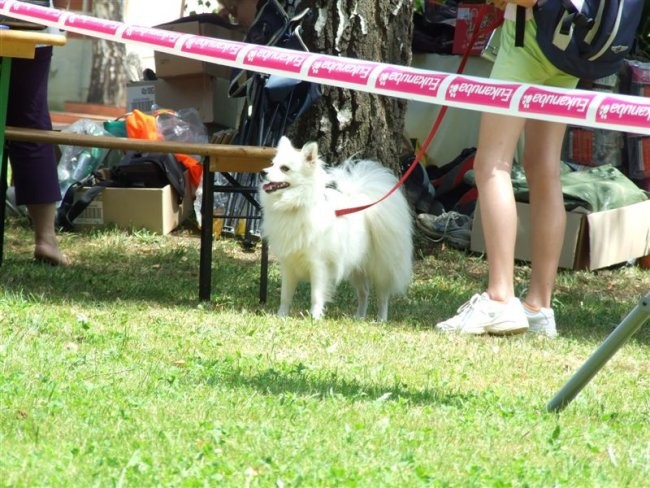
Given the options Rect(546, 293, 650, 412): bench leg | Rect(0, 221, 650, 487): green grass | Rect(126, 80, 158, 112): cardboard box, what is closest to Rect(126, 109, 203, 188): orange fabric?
Rect(126, 80, 158, 112): cardboard box

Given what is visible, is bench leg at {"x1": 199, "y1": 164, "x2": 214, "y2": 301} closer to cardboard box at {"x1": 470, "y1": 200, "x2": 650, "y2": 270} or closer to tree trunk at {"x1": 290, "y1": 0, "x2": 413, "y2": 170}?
tree trunk at {"x1": 290, "y1": 0, "x2": 413, "y2": 170}

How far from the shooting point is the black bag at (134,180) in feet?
26.6

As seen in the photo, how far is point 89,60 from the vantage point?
1394cm

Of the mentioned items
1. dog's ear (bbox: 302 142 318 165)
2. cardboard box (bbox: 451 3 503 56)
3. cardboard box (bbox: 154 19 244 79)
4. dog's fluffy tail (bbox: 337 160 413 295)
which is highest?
cardboard box (bbox: 451 3 503 56)

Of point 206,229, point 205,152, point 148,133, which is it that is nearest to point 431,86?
point 205,152

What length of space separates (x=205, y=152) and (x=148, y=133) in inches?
124

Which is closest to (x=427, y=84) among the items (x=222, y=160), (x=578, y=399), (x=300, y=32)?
(x=578, y=399)

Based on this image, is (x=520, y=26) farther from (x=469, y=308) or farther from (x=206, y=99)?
(x=206, y=99)

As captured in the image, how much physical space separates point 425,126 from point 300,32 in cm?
221

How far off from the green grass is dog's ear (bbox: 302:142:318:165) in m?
0.77

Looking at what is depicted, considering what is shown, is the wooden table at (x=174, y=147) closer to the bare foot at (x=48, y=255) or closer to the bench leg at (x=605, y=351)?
the bare foot at (x=48, y=255)

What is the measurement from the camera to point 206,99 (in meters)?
9.41

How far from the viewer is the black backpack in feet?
14.5

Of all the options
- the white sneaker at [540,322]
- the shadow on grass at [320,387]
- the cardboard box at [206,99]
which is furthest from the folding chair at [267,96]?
the shadow on grass at [320,387]
